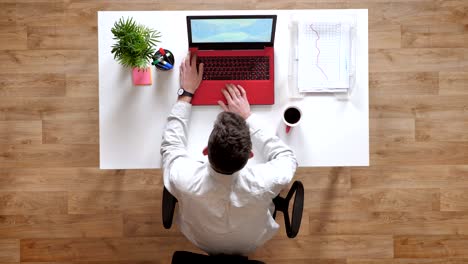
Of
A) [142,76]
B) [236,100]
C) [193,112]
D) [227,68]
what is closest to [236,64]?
[227,68]

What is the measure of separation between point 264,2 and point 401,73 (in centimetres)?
89

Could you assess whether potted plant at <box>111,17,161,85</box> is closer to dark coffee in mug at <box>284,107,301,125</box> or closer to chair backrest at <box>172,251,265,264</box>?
dark coffee in mug at <box>284,107,301,125</box>

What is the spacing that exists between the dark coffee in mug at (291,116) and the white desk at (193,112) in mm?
43

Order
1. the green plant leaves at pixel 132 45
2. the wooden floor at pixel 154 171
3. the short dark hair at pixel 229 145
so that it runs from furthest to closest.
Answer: the wooden floor at pixel 154 171
the green plant leaves at pixel 132 45
the short dark hair at pixel 229 145

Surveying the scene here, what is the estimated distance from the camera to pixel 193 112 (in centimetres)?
173

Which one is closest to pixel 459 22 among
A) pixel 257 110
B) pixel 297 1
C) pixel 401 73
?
pixel 401 73

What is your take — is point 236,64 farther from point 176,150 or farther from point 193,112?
point 176,150

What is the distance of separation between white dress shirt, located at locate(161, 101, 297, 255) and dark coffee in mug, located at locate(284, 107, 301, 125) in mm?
125

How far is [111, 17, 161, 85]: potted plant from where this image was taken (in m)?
1.62

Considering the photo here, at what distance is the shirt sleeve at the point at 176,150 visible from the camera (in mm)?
1455

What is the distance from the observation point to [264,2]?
91.4 inches

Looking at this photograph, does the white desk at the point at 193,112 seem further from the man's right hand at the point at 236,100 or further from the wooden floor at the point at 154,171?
the wooden floor at the point at 154,171

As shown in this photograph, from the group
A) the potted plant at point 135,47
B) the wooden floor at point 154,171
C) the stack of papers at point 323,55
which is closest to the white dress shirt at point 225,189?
the potted plant at point 135,47

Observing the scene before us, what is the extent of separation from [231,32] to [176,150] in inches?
21.0
